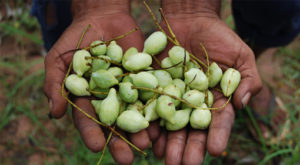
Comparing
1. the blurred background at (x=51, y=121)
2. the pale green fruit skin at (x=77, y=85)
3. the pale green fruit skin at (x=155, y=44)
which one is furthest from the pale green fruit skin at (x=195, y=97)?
the blurred background at (x=51, y=121)

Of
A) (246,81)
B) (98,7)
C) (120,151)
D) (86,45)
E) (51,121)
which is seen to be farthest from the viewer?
(51,121)

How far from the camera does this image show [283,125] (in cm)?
148

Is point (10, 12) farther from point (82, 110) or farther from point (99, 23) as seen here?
point (82, 110)

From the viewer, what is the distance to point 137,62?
3.26ft

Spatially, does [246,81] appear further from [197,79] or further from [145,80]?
[145,80]

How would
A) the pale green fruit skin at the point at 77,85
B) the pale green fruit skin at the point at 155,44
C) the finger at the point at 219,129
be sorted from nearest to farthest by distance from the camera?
the finger at the point at 219,129 → the pale green fruit skin at the point at 77,85 → the pale green fruit skin at the point at 155,44

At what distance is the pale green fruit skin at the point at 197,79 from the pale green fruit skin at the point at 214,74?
5 cm

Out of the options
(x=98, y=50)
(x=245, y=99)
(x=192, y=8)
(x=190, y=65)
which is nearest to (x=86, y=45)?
(x=98, y=50)

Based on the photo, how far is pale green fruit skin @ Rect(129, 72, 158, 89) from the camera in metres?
0.95

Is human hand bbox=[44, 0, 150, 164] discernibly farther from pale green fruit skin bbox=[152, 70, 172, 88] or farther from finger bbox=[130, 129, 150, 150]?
pale green fruit skin bbox=[152, 70, 172, 88]

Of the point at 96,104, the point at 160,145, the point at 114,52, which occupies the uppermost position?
the point at 114,52

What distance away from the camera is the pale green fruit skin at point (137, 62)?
3.27 feet

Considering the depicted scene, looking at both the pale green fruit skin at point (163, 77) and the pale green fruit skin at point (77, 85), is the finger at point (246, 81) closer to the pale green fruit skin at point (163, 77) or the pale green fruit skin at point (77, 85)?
the pale green fruit skin at point (163, 77)

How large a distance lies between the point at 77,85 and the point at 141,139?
275mm
